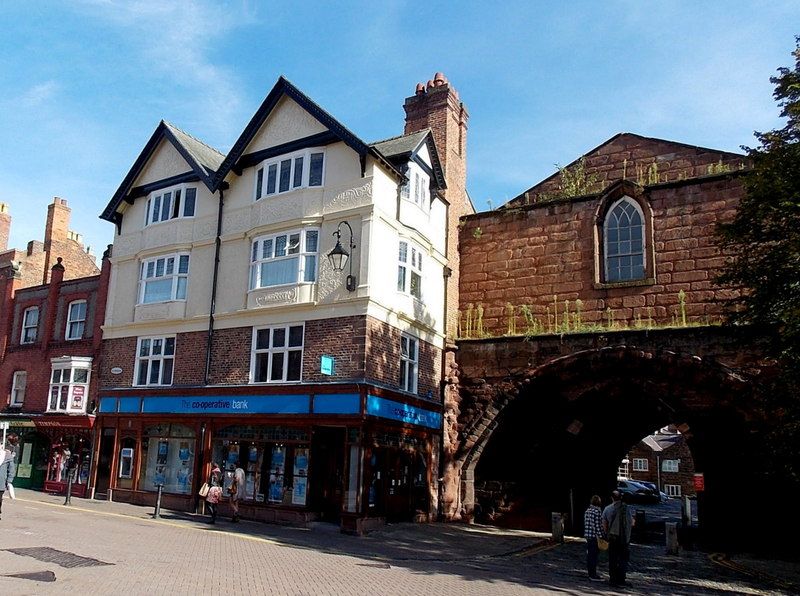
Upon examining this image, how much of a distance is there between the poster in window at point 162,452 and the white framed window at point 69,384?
17.7ft

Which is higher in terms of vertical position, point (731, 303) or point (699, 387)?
point (731, 303)

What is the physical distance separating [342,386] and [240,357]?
4.20 meters

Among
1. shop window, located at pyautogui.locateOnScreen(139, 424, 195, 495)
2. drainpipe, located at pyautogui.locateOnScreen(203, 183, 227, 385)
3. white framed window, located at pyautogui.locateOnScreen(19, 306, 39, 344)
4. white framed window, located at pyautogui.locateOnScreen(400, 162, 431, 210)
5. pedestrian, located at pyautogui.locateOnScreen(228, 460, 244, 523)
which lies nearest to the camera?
pedestrian, located at pyautogui.locateOnScreen(228, 460, 244, 523)

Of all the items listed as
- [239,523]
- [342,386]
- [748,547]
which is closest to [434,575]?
[342,386]

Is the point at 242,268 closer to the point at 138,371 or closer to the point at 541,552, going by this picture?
the point at 138,371

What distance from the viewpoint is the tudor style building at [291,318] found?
62.8 ft

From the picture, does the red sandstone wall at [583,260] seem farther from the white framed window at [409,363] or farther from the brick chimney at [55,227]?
the brick chimney at [55,227]

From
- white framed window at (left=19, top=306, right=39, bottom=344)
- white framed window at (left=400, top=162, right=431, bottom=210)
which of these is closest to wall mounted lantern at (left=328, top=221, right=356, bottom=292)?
white framed window at (left=400, top=162, right=431, bottom=210)

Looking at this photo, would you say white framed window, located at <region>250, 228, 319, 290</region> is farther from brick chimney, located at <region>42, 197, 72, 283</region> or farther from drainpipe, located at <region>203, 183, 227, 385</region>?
brick chimney, located at <region>42, 197, 72, 283</region>

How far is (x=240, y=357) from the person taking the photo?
2100 cm

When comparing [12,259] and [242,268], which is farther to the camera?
[12,259]

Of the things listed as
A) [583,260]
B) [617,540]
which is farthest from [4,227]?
[617,540]

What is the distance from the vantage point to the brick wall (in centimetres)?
2073

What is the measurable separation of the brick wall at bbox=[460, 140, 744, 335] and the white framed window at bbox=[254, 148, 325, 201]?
6.26 meters
